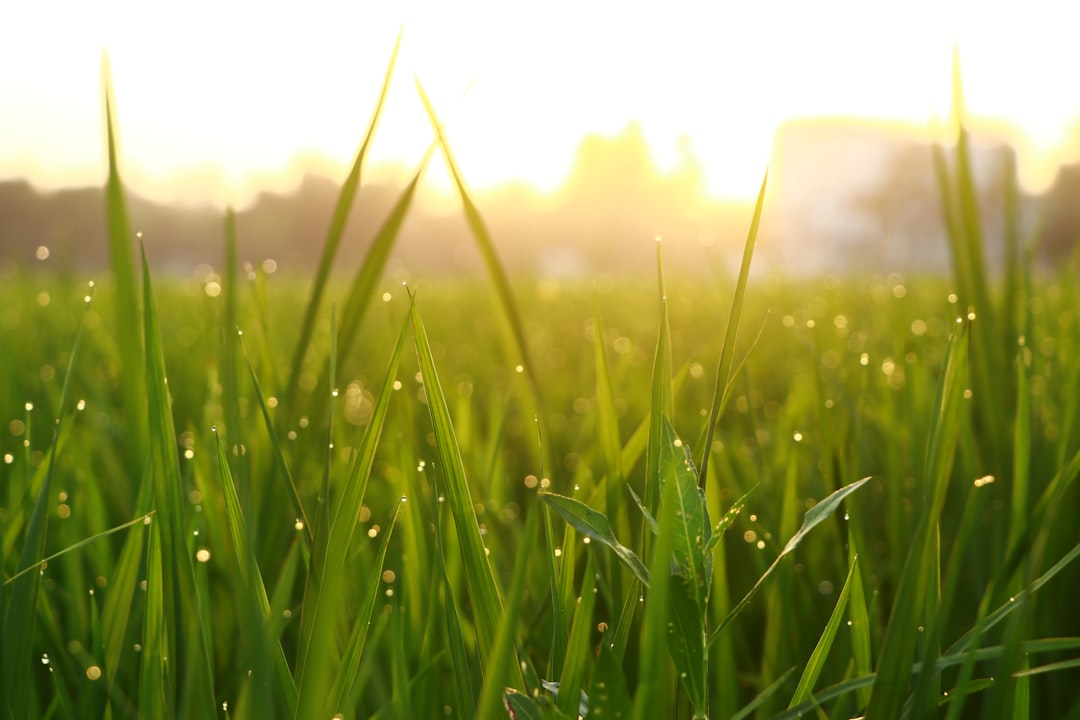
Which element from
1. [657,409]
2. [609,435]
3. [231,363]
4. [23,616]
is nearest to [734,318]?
[657,409]

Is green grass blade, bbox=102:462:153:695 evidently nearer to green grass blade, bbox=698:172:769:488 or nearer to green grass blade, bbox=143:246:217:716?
green grass blade, bbox=143:246:217:716

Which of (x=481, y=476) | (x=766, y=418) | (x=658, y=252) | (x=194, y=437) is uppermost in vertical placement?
(x=658, y=252)

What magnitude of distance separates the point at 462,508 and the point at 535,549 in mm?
312

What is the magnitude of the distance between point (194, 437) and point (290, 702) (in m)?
0.39

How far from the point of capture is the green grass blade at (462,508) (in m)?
0.44

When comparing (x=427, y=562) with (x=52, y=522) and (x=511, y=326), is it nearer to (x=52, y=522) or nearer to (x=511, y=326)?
(x=511, y=326)

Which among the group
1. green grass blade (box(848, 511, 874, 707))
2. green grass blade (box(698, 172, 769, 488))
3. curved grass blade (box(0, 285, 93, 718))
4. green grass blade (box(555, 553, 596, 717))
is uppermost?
green grass blade (box(698, 172, 769, 488))

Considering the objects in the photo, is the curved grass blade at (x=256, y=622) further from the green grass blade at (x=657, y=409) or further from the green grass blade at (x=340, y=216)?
the green grass blade at (x=657, y=409)

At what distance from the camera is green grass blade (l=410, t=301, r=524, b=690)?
44cm

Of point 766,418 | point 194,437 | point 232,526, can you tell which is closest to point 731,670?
point 232,526

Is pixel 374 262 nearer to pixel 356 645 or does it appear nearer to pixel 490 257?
pixel 490 257

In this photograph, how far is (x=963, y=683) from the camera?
1.34 feet

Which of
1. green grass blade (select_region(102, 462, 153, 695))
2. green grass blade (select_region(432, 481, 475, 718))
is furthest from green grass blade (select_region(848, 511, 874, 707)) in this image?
green grass blade (select_region(102, 462, 153, 695))

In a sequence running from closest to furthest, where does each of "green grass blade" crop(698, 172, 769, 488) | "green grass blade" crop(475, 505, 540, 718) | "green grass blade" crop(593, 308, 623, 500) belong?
"green grass blade" crop(475, 505, 540, 718) < "green grass blade" crop(698, 172, 769, 488) < "green grass blade" crop(593, 308, 623, 500)
